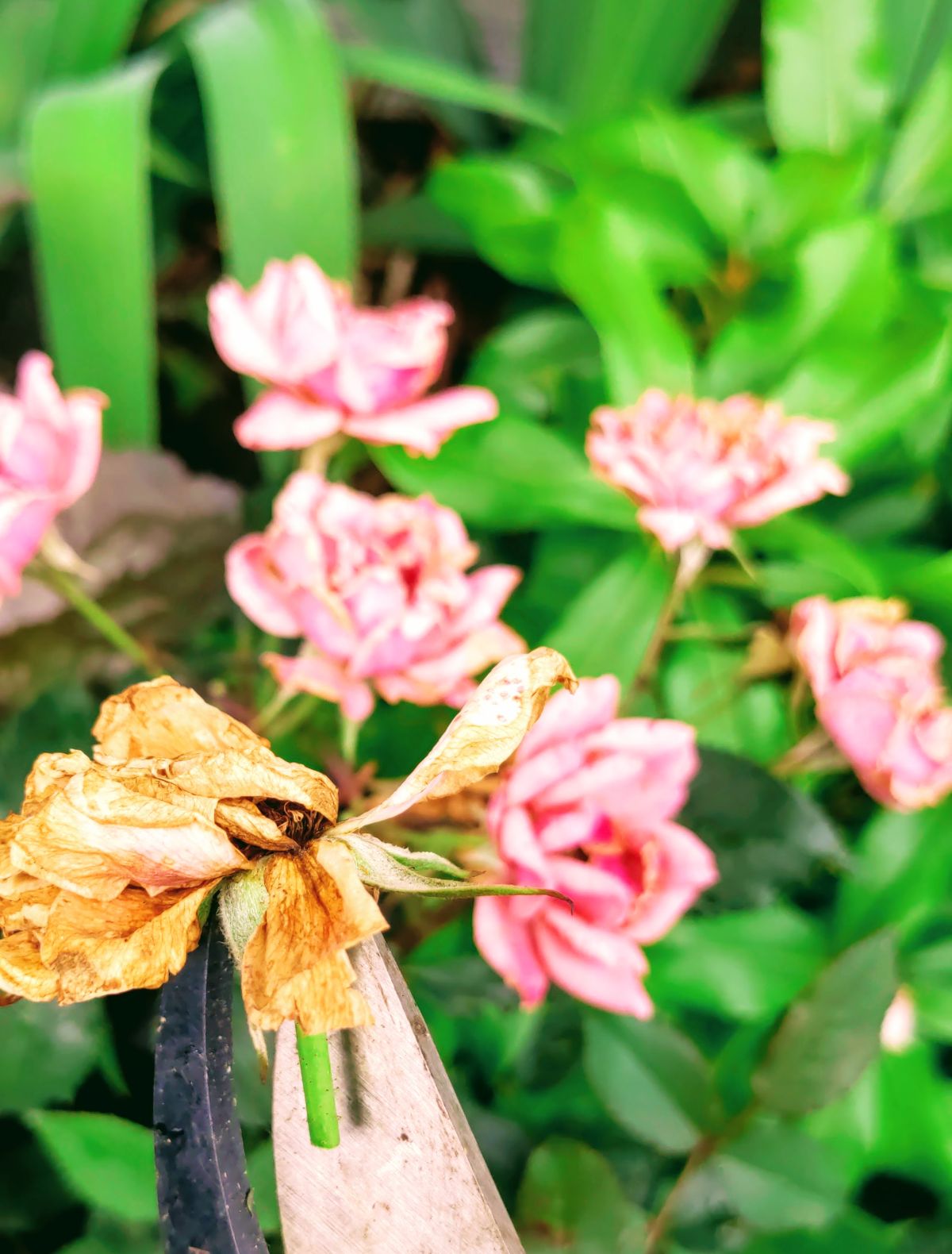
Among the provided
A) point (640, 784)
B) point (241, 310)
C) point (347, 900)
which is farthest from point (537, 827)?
point (241, 310)

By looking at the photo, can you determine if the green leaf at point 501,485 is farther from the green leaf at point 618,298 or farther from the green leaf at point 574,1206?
the green leaf at point 574,1206

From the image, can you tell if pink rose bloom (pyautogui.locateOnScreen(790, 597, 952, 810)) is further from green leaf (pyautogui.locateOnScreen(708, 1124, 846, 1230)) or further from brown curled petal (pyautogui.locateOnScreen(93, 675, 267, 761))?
brown curled petal (pyautogui.locateOnScreen(93, 675, 267, 761))

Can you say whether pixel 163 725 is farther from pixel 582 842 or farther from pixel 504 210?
pixel 504 210

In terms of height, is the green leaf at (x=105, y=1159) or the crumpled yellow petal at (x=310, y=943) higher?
the crumpled yellow petal at (x=310, y=943)

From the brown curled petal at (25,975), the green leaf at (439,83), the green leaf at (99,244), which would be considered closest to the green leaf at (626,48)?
the green leaf at (439,83)

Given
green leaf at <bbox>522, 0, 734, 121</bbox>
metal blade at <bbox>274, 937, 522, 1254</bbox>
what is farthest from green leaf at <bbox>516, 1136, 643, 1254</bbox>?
green leaf at <bbox>522, 0, 734, 121</bbox>

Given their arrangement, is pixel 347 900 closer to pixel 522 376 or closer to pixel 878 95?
pixel 522 376

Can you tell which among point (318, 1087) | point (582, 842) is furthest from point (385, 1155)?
point (582, 842)
